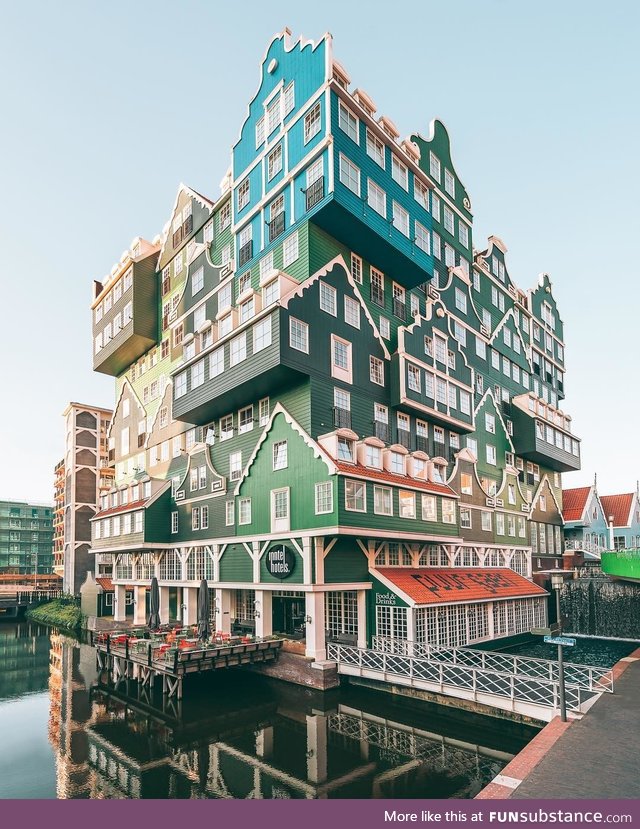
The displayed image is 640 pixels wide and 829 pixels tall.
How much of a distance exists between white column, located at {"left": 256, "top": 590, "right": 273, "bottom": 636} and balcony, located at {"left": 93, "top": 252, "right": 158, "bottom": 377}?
30.8 m

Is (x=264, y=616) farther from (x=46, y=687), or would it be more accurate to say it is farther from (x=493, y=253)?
(x=493, y=253)

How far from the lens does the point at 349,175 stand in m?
39.1

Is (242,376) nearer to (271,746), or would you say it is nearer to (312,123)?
(312,123)

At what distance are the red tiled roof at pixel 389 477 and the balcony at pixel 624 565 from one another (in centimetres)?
1394

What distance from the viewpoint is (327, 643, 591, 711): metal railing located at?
23.6 metres

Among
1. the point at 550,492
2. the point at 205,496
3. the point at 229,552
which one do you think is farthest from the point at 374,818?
the point at 550,492

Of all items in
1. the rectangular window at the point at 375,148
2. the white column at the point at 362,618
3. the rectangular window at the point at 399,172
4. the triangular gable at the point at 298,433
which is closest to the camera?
the triangular gable at the point at 298,433

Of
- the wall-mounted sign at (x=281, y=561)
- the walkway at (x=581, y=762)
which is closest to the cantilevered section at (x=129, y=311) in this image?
the wall-mounted sign at (x=281, y=561)

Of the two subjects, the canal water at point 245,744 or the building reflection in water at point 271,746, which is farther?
the canal water at point 245,744

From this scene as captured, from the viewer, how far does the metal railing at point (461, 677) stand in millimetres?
23641

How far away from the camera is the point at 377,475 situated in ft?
117

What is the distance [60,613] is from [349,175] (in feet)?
198

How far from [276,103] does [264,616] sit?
35215 millimetres

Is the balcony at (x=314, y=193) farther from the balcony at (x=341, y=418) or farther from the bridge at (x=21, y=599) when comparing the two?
the bridge at (x=21, y=599)
